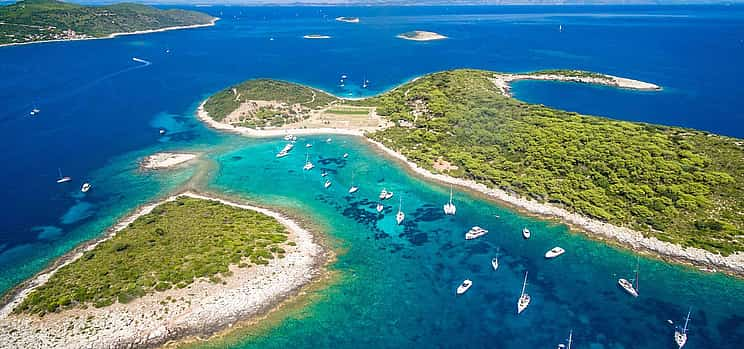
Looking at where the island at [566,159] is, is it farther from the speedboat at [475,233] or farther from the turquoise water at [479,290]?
the speedboat at [475,233]

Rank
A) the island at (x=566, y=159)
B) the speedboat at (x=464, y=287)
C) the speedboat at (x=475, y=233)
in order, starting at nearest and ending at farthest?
the speedboat at (x=464, y=287), the island at (x=566, y=159), the speedboat at (x=475, y=233)

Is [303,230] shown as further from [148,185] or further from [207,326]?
[148,185]

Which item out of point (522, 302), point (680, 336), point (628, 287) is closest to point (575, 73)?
point (628, 287)

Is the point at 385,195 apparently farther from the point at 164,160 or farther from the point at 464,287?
→ the point at 164,160

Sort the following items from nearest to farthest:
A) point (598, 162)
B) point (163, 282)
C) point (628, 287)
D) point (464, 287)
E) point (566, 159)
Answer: point (163, 282) < point (628, 287) < point (464, 287) < point (598, 162) < point (566, 159)

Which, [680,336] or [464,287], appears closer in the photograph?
[680,336]

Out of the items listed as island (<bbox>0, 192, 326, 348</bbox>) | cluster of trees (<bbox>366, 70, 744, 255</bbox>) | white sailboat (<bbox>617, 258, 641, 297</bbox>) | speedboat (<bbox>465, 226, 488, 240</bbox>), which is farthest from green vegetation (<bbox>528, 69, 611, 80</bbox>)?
island (<bbox>0, 192, 326, 348</bbox>)

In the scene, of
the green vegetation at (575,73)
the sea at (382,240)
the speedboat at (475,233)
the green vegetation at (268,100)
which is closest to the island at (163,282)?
the sea at (382,240)
